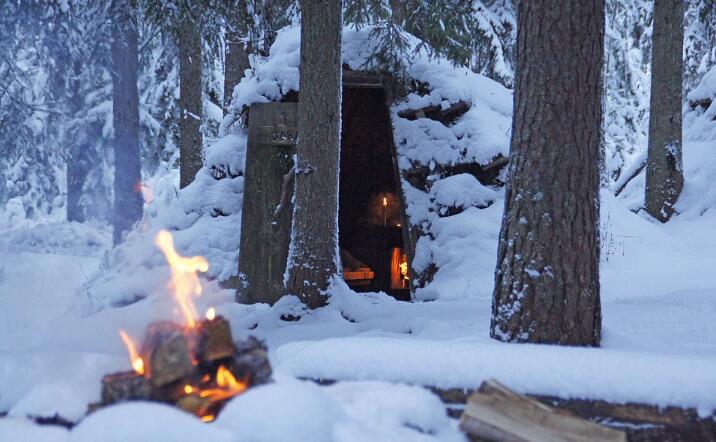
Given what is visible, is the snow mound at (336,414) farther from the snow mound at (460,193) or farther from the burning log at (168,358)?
the snow mound at (460,193)

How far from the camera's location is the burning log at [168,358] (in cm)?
308

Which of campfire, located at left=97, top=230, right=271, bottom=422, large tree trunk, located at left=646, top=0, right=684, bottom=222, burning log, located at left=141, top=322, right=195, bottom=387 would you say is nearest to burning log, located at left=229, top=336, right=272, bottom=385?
campfire, located at left=97, top=230, right=271, bottom=422

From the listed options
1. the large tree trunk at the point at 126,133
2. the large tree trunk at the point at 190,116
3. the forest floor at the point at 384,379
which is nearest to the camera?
the forest floor at the point at 384,379

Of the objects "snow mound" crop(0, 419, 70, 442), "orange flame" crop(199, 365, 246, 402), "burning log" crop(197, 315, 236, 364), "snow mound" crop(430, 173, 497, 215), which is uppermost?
"snow mound" crop(430, 173, 497, 215)

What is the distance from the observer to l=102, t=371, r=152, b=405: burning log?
305cm

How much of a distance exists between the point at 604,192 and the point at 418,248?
4276 millimetres

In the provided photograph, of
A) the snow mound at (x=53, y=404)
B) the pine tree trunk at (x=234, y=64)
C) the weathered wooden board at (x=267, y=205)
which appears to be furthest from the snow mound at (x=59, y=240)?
the snow mound at (x=53, y=404)

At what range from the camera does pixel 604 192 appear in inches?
439

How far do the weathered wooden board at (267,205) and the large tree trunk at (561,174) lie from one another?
4314mm

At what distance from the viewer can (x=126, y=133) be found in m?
15.8

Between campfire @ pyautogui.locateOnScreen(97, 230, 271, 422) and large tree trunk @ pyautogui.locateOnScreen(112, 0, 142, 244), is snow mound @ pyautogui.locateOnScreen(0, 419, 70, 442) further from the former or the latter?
large tree trunk @ pyautogui.locateOnScreen(112, 0, 142, 244)

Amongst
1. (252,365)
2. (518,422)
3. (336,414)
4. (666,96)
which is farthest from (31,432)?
(666,96)

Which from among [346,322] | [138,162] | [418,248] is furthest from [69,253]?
[346,322]

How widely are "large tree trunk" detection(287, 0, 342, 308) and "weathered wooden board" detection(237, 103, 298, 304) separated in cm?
125
